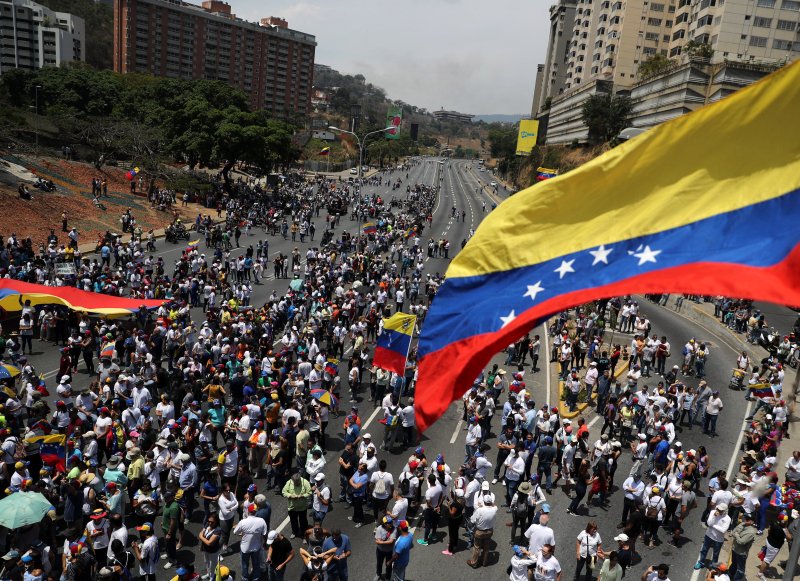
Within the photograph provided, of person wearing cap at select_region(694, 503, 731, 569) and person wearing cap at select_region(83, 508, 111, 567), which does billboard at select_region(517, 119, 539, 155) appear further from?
person wearing cap at select_region(83, 508, 111, 567)

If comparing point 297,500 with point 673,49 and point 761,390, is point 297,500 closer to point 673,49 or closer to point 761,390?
point 761,390

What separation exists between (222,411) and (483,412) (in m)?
6.63

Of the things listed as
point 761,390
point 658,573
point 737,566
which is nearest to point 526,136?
point 761,390

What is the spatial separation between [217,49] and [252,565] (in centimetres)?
15182

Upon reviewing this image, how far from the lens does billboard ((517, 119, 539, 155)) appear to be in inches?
3467

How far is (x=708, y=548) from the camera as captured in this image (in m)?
12.0

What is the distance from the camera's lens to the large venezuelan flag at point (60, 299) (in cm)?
1994

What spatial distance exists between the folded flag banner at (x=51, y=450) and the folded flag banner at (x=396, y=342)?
300 inches

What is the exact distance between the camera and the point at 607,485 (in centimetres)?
1406

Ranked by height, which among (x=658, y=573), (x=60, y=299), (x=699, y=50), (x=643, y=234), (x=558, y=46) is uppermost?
(x=558, y=46)

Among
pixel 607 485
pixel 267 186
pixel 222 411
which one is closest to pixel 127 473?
pixel 222 411

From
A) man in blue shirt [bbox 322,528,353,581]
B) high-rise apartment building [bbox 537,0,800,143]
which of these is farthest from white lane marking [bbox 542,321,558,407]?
high-rise apartment building [bbox 537,0,800,143]

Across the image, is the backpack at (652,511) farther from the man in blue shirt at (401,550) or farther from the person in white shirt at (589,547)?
the man in blue shirt at (401,550)

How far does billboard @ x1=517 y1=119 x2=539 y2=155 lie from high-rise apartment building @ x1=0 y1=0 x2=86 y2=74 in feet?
316
